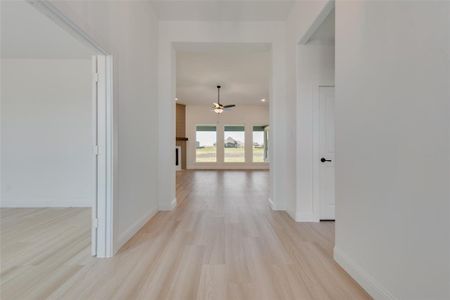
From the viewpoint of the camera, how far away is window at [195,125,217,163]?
35.2ft

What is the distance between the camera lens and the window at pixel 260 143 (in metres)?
10.8

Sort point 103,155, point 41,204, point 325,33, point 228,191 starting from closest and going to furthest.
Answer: point 103,155, point 325,33, point 41,204, point 228,191

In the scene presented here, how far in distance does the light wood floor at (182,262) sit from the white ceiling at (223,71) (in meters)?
2.89

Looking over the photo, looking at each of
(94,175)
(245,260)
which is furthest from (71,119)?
(245,260)

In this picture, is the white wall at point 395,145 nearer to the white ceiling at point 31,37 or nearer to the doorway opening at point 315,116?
the doorway opening at point 315,116

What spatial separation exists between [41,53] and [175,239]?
3894 millimetres

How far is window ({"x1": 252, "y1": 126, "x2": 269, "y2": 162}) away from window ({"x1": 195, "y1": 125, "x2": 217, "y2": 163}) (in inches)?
76.3

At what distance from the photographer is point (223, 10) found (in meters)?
3.42

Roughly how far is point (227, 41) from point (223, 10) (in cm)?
45

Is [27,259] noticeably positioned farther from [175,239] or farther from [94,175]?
[175,239]

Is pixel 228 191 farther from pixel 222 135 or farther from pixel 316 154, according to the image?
pixel 222 135

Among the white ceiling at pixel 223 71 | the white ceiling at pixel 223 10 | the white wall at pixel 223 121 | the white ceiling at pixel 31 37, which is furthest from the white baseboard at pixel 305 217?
the white wall at pixel 223 121

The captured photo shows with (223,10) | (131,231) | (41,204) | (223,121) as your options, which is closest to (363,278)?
(131,231)

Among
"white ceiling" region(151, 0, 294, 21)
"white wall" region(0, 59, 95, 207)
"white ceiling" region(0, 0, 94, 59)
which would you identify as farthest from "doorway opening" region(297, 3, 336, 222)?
"white wall" region(0, 59, 95, 207)
